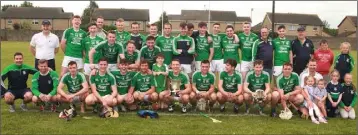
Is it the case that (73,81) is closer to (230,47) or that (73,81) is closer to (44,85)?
(44,85)

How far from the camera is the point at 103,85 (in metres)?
7.55

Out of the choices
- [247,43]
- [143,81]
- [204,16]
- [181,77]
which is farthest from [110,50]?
[204,16]

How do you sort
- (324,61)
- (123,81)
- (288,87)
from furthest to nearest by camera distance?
(324,61) < (123,81) < (288,87)

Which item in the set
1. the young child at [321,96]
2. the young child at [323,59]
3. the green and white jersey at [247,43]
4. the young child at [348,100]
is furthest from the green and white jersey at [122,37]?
A: the young child at [348,100]

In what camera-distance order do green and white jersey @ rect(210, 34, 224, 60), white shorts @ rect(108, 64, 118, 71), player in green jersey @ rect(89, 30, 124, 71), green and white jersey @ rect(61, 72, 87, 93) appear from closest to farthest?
green and white jersey @ rect(61, 72, 87, 93), player in green jersey @ rect(89, 30, 124, 71), white shorts @ rect(108, 64, 118, 71), green and white jersey @ rect(210, 34, 224, 60)

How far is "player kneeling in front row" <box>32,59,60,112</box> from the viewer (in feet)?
24.0

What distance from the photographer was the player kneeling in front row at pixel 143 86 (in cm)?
777

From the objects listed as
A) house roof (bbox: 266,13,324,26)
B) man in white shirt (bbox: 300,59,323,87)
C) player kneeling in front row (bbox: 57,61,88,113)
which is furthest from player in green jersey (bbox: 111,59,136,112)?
house roof (bbox: 266,13,324,26)

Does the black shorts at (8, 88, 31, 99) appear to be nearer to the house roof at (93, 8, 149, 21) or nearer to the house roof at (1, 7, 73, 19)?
the house roof at (93, 8, 149, 21)

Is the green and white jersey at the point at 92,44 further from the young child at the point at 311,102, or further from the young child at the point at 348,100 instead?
the young child at the point at 348,100

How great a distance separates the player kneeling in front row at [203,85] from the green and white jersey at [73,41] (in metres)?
2.65

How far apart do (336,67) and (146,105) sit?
4520mm

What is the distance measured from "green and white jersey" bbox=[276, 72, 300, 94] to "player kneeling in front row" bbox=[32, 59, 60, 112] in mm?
4429

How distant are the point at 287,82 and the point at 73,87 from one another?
4314 millimetres
